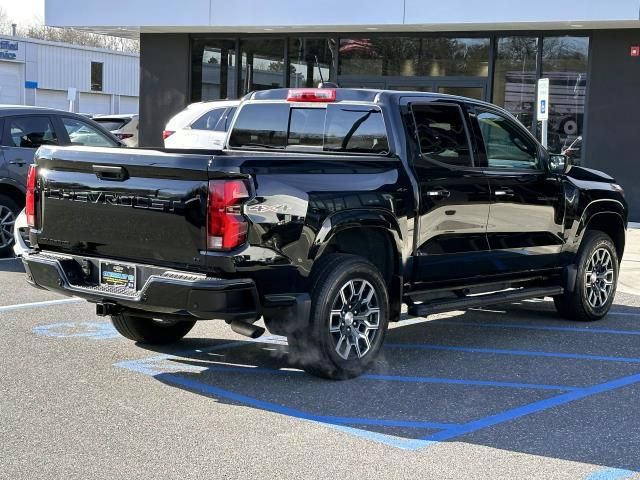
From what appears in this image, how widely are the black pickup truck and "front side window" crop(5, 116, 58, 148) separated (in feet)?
14.2

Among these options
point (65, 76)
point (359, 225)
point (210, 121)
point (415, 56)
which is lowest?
point (359, 225)

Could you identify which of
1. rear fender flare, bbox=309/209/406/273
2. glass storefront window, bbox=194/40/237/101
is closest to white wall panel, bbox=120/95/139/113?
glass storefront window, bbox=194/40/237/101

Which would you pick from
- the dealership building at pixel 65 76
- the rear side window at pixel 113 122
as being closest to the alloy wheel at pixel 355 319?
the rear side window at pixel 113 122

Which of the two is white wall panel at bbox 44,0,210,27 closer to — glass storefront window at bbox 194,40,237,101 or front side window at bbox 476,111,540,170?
glass storefront window at bbox 194,40,237,101

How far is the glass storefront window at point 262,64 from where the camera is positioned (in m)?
19.5

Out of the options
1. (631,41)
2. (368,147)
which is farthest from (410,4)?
(368,147)

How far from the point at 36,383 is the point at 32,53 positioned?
1997 inches

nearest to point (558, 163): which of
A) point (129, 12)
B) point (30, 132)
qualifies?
point (30, 132)

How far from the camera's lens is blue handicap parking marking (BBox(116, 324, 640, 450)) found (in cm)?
521

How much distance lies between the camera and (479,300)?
714 cm

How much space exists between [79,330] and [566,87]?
11966mm

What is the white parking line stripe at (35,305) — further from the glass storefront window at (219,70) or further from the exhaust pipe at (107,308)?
the glass storefront window at (219,70)

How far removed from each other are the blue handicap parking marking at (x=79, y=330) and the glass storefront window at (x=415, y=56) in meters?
11.6

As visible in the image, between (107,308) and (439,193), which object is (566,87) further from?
(107,308)
